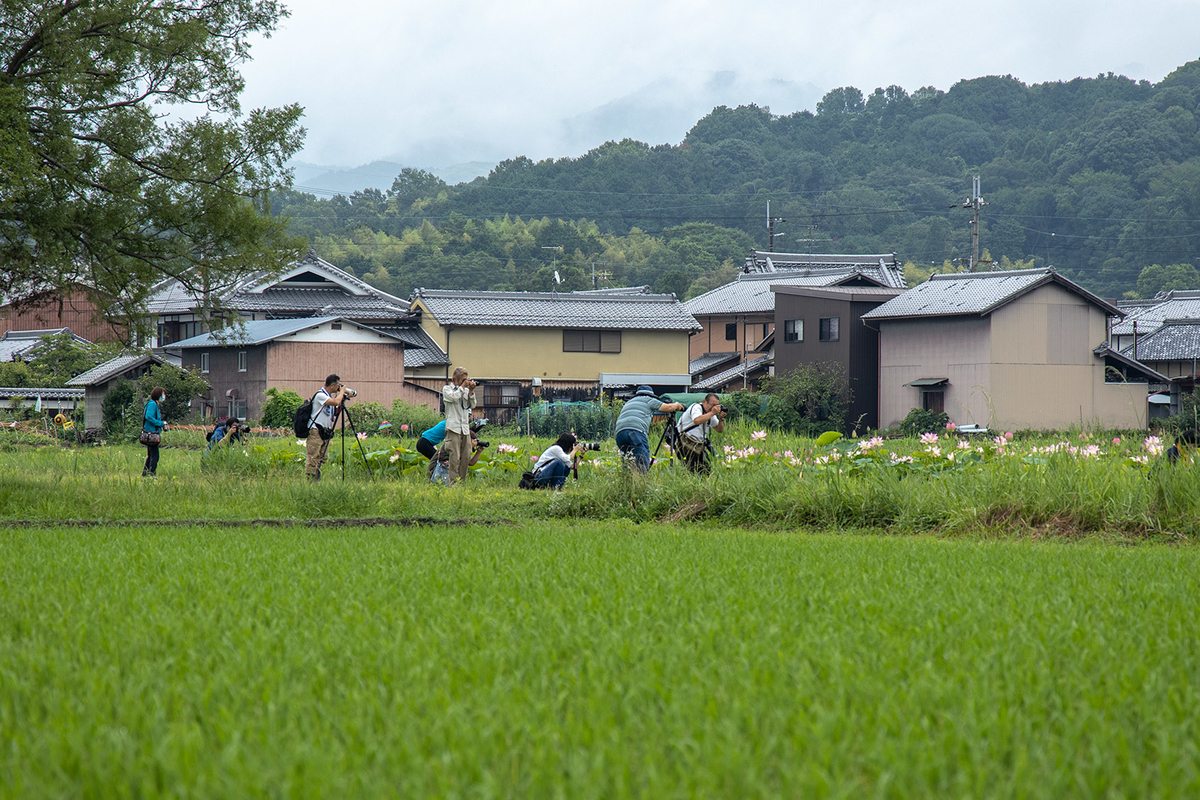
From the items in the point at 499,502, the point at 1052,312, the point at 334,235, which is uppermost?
the point at 334,235

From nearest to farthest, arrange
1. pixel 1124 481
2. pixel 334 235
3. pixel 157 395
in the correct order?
pixel 1124 481
pixel 157 395
pixel 334 235

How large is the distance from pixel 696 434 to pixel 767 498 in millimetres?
2775

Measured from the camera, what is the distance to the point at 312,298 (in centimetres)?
4625

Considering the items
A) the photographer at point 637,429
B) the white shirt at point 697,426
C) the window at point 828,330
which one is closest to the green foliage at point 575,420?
the window at point 828,330

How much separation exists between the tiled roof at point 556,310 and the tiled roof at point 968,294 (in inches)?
377

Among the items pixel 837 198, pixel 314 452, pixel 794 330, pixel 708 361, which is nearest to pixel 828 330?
pixel 794 330

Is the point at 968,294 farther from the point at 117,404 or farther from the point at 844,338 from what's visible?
the point at 117,404

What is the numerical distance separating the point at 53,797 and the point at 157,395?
1621cm

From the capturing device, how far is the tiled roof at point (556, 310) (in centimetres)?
4254

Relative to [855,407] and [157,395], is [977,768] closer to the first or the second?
[157,395]

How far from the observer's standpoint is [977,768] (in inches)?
107

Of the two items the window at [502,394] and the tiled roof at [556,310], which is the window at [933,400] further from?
the window at [502,394]

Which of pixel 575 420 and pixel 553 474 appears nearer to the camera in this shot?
pixel 553 474

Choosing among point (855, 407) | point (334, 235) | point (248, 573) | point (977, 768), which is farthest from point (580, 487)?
point (334, 235)
